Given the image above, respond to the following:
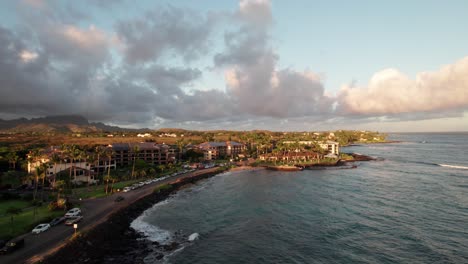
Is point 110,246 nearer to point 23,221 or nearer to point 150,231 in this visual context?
point 150,231

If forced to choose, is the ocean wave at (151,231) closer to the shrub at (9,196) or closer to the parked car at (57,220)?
the parked car at (57,220)

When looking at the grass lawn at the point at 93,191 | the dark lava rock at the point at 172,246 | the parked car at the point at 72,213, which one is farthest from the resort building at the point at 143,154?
the dark lava rock at the point at 172,246

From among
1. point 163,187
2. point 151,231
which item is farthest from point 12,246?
point 163,187

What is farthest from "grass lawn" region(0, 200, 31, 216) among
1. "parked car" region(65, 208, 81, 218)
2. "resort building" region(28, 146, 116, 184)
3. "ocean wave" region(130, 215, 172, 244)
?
"ocean wave" region(130, 215, 172, 244)

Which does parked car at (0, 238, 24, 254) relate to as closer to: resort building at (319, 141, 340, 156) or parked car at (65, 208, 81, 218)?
parked car at (65, 208, 81, 218)

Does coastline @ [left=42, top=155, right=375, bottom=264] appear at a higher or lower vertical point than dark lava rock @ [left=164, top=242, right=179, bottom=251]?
higher
